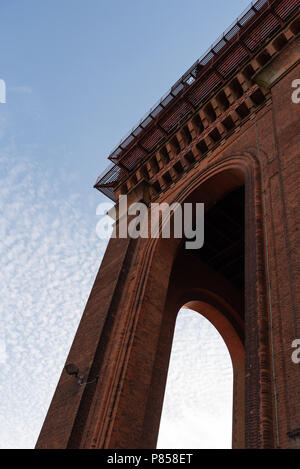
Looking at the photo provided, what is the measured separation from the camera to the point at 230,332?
1512cm

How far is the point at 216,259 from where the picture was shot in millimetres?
14984

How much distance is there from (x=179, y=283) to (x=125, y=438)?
6.25 meters

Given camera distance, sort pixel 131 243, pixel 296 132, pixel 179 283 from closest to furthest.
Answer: pixel 296 132 → pixel 131 243 → pixel 179 283

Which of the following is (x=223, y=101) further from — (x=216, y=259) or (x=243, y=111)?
(x=216, y=259)

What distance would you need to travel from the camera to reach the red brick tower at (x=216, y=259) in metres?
6.51

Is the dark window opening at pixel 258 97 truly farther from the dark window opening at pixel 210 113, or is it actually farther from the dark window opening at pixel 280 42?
the dark window opening at pixel 210 113

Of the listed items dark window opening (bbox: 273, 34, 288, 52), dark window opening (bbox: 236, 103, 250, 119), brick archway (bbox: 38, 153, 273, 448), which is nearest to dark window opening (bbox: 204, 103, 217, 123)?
dark window opening (bbox: 236, 103, 250, 119)

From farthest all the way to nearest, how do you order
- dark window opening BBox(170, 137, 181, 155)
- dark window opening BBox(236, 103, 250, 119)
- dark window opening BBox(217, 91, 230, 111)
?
1. dark window opening BBox(170, 137, 181, 155)
2. dark window opening BBox(217, 91, 230, 111)
3. dark window opening BBox(236, 103, 250, 119)

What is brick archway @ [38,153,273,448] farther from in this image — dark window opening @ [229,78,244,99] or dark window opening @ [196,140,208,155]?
dark window opening @ [229,78,244,99]

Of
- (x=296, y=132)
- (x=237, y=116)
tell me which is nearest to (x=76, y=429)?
(x=296, y=132)

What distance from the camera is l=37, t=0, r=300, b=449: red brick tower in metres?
6.51

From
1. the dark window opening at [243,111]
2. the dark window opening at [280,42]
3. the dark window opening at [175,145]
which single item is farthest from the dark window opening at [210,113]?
the dark window opening at [280,42]

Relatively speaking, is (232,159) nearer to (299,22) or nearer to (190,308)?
(299,22)

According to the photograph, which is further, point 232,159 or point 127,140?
point 127,140
